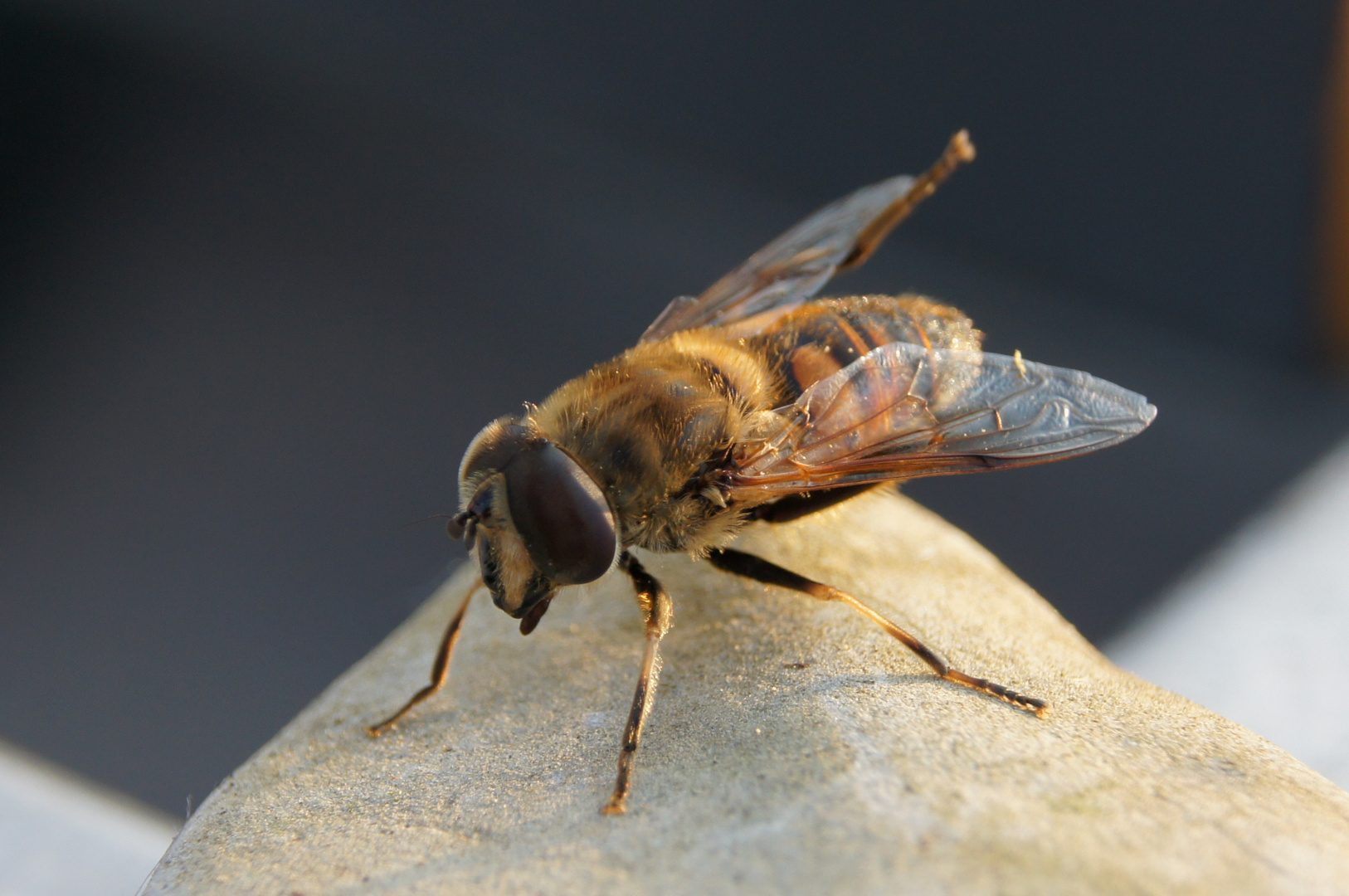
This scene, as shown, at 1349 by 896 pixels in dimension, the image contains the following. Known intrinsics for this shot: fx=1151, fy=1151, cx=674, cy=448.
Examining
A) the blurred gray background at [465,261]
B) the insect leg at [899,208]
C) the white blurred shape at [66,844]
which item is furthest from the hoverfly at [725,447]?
the blurred gray background at [465,261]

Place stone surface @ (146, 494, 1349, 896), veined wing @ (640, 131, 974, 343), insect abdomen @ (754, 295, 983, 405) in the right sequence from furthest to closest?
veined wing @ (640, 131, 974, 343)
insect abdomen @ (754, 295, 983, 405)
stone surface @ (146, 494, 1349, 896)

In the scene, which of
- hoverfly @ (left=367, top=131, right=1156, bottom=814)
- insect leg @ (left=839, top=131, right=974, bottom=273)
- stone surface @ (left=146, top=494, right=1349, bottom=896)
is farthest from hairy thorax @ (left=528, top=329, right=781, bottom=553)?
insect leg @ (left=839, top=131, right=974, bottom=273)

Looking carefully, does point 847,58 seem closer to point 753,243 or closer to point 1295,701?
point 753,243

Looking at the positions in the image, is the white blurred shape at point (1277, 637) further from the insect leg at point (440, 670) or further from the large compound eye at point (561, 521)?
the insect leg at point (440, 670)

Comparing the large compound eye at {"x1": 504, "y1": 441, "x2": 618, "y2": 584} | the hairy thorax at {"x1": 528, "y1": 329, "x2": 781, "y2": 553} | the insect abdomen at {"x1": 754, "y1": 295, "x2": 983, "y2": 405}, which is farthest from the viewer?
the insect abdomen at {"x1": 754, "y1": 295, "x2": 983, "y2": 405}

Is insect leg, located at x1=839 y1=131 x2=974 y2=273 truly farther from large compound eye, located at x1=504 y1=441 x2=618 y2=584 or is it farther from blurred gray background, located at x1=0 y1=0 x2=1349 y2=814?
blurred gray background, located at x1=0 y1=0 x2=1349 y2=814

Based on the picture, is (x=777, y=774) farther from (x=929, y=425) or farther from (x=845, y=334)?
(x=845, y=334)

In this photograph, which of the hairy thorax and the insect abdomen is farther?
the insect abdomen
